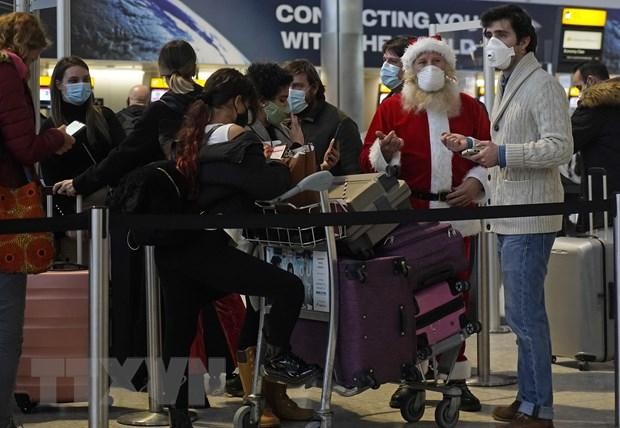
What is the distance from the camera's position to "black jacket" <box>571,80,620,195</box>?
6.56m

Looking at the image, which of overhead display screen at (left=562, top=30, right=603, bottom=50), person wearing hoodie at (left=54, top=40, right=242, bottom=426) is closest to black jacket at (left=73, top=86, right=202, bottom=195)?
person wearing hoodie at (left=54, top=40, right=242, bottom=426)

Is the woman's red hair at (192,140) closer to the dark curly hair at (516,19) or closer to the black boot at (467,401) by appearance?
the dark curly hair at (516,19)

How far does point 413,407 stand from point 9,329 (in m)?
1.71

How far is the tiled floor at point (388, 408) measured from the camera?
194 inches

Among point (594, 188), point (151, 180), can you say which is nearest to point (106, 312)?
point (151, 180)

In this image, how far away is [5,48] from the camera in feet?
14.3

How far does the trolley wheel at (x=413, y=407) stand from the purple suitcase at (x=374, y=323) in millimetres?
425

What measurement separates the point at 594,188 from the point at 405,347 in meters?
2.46

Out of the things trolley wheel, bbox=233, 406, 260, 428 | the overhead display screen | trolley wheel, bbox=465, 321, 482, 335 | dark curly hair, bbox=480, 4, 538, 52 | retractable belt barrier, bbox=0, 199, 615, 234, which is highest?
the overhead display screen

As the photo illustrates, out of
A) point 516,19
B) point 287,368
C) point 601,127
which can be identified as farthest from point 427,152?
point 601,127

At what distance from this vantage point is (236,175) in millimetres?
4250

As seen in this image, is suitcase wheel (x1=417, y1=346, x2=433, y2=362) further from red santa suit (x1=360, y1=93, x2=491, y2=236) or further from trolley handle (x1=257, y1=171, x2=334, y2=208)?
trolley handle (x1=257, y1=171, x2=334, y2=208)

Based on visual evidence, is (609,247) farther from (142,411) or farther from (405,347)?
(142,411)

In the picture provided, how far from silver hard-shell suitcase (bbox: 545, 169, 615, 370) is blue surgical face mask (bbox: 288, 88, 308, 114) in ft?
5.36
